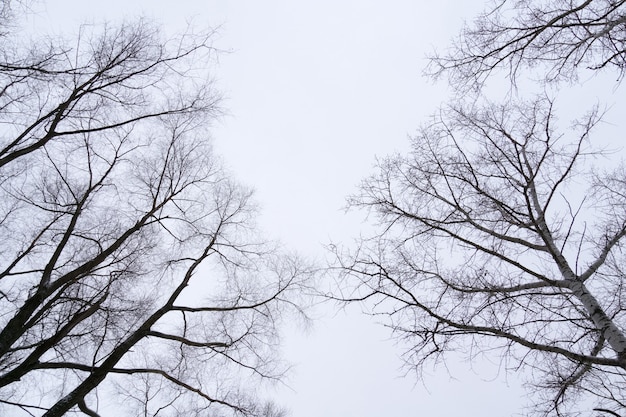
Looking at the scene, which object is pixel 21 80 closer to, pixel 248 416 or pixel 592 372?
pixel 248 416

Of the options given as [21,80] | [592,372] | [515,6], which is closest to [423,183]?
[515,6]

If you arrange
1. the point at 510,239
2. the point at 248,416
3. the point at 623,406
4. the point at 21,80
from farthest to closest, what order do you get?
the point at 248,416 < the point at 510,239 < the point at 21,80 < the point at 623,406

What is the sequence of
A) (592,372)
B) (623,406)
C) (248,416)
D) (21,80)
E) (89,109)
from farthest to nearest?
(248,416) < (89,109) < (21,80) < (592,372) < (623,406)

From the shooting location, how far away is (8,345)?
509cm

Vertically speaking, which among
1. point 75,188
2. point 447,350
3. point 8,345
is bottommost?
point 447,350

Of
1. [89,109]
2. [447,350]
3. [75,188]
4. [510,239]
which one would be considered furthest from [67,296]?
[510,239]

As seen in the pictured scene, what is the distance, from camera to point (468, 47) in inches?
169

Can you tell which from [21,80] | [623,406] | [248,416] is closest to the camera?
[623,406]

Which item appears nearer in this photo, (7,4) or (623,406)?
(623,406)

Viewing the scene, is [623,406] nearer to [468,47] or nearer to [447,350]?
[447,350]

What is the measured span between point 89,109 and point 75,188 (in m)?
1.99

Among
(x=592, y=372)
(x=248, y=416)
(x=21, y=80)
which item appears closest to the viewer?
(x=592, y=372)

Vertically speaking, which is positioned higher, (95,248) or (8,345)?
(95,248)

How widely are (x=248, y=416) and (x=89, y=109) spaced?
19.8ft
